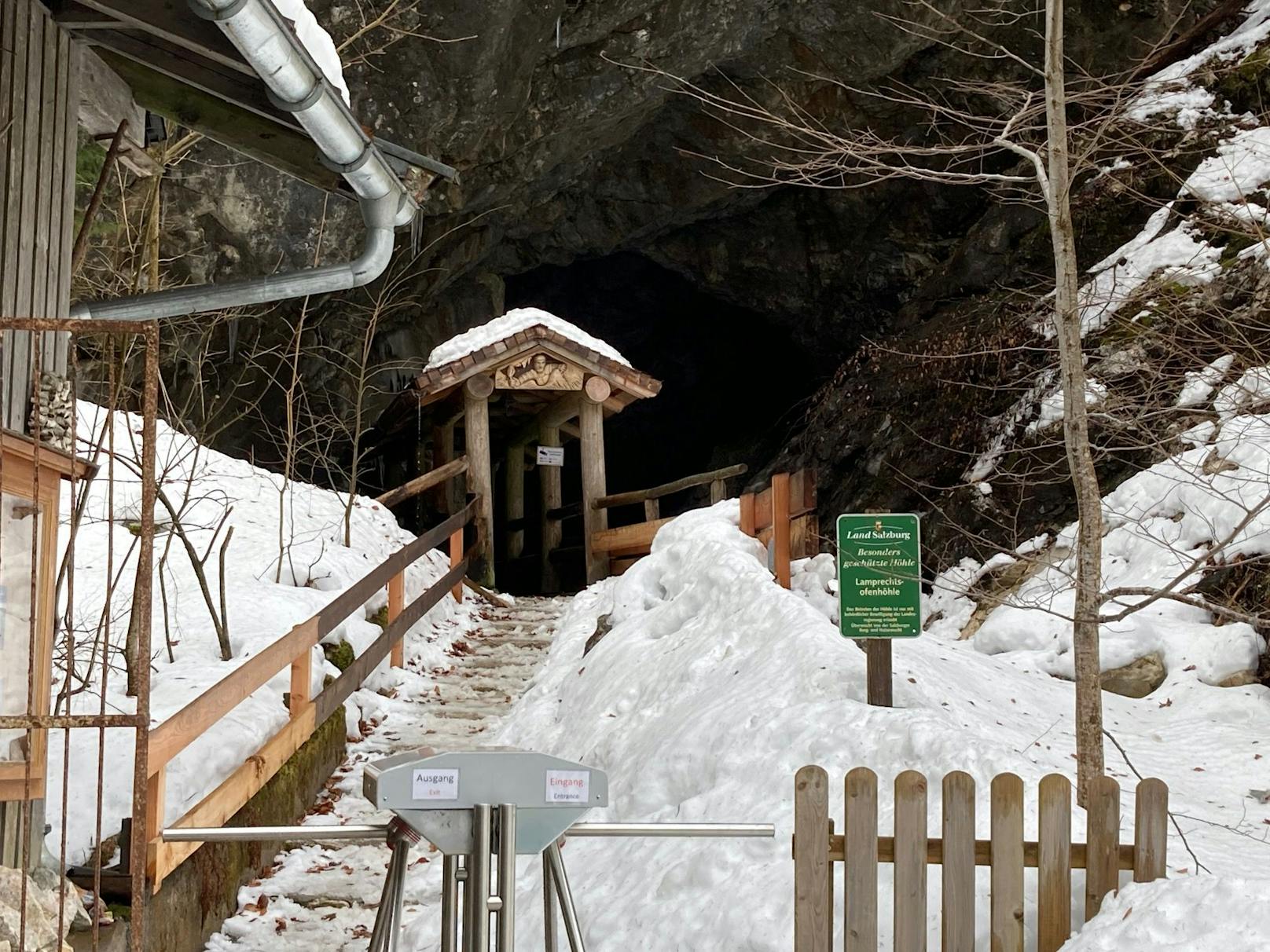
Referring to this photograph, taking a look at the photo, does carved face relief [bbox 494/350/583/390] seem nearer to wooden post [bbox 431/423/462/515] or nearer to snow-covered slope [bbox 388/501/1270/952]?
wooden post [bbox 431/423/462/515]

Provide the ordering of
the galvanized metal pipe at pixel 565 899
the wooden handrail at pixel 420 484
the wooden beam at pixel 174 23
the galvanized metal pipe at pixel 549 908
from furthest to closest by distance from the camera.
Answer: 1. the wooden handrail at pixel 420 484
2. the wooden beam at pixel 174 23
3. the galvanized metal pipe at pixel 549 908
4. the galvanized metal pipe at pixel 565 899

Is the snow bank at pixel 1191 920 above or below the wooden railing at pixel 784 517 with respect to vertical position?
below

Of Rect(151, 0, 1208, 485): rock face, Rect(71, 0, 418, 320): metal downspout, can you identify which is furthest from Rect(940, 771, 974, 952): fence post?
Rect(151, 0, 1208, 485): rock face

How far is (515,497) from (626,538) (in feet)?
15.6

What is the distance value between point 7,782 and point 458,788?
2.48 m

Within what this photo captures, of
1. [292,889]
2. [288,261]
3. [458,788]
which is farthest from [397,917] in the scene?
[288,261]

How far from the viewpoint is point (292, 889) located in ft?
18.3

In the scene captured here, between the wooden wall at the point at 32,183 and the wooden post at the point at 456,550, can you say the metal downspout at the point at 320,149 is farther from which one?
the wooden post at the point at 456,550

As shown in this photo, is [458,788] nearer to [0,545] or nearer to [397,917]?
[397,917]

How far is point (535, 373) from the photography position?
13602 mm

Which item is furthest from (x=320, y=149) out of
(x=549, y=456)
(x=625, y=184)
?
(x=625, y=184)

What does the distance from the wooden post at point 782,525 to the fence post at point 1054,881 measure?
4.24 metres

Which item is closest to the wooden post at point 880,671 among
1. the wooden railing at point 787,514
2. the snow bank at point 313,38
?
the wooden railing at point 787,514

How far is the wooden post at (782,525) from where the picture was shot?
783 centimetres
